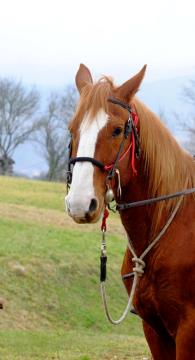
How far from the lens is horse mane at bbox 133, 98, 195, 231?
183 inches

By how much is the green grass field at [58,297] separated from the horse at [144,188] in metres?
4.81

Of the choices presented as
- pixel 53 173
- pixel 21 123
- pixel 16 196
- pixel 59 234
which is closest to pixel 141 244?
pixel 59 234

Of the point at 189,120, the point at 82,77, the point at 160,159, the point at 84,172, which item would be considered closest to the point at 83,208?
the point at 84,172

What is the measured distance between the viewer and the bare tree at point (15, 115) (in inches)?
3167

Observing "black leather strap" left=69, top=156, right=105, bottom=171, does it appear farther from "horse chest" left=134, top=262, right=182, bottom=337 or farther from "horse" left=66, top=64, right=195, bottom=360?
"horse chest" left=134, top=262, right=182, bottom=337

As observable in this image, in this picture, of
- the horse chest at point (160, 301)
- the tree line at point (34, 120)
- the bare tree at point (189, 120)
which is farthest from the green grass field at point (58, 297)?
the tree line at point (34, 120)

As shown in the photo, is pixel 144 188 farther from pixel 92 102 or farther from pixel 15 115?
pixel 15 115

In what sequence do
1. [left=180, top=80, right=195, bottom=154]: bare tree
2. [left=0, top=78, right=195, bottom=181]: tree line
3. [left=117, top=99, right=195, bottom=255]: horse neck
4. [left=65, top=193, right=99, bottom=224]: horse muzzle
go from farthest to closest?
[left=0, top=78, right=195, bottom=181]: tree line, [left=180, top=80, right=195, bottom=154]: bare tree, [left=117, top=99, right=195, bottom=255]: horse neck, [left=65, top=193, right=99, bottom=224]: horse muzzle

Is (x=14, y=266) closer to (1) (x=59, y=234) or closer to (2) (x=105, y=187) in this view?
(1) (x=59, y=234)

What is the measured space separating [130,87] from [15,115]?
7873 cm

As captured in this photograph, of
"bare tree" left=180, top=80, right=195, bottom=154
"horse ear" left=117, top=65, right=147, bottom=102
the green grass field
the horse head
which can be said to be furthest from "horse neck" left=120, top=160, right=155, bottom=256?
"bare tree" left=180, top=80, right=195, bottom=154

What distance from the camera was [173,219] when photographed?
15.5ft

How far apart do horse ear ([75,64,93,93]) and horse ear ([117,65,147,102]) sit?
12.0 inches

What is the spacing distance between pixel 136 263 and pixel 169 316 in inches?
16.2
